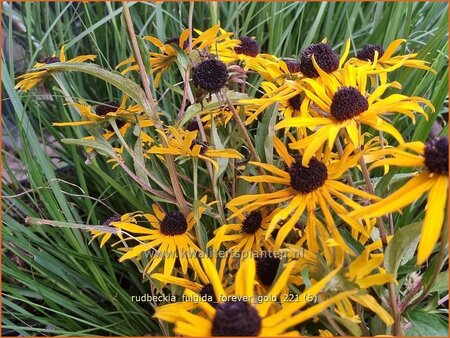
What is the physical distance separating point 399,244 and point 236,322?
0.18 m

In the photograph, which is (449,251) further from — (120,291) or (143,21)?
(143,21)

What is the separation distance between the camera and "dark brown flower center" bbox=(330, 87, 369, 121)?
0.56 meters

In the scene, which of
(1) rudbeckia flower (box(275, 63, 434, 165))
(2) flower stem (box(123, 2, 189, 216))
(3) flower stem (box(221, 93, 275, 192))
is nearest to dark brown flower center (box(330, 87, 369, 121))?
(1) rudbeckia flower (box(275, 63, 434, 165))

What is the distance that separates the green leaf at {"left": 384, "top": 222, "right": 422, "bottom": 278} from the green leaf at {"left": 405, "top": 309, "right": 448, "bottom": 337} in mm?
72

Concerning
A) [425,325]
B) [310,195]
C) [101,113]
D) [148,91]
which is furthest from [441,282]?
[101,113]

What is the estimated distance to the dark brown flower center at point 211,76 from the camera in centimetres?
62

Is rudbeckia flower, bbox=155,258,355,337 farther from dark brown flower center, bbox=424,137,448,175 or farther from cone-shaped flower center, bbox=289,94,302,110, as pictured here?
cone-shaped flower center, bbox=289,94,302,110

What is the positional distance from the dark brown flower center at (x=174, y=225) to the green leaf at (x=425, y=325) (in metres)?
0.27

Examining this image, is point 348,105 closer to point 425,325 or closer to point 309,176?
Answer: point 309,176

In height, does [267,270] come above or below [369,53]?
below

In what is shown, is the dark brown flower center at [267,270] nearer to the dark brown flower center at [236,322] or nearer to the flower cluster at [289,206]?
the flower cluster at [289,206]

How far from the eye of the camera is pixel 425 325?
0.54 meters

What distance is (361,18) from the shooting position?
1.34m

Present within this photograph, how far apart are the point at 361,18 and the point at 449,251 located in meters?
0.96
